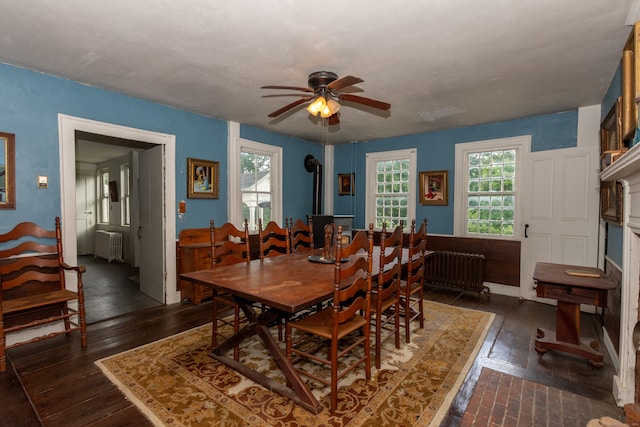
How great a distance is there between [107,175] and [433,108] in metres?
7.45

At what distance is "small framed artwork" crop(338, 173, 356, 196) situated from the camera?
19.6 feet

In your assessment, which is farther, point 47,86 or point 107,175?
point 107,175

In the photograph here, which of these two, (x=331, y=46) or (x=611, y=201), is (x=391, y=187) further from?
(x=331, y=46)

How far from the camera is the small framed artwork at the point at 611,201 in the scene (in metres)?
2.74

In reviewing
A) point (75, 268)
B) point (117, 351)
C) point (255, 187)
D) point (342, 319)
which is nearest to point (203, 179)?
point (255, 187)

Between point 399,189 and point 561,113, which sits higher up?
point 561,113

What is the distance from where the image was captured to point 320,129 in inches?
199

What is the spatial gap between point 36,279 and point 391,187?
4887 millimetres

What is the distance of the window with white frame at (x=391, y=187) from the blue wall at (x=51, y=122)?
306 centimetres

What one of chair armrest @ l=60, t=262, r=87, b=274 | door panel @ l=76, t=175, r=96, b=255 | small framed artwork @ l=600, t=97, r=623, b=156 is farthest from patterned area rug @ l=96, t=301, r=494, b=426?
door panel @ l=76, t=175, r=96, b=255

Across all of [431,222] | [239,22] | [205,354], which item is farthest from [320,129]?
[205,354]

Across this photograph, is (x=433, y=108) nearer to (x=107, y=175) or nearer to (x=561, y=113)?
(x=561, y=113)

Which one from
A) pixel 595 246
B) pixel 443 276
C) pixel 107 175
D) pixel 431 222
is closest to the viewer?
pixel 595 246

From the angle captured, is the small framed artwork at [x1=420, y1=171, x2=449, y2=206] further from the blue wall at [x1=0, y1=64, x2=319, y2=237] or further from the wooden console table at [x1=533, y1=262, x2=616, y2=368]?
the blue wall at [x1=0, y1=64, x2=319, y2=237]
